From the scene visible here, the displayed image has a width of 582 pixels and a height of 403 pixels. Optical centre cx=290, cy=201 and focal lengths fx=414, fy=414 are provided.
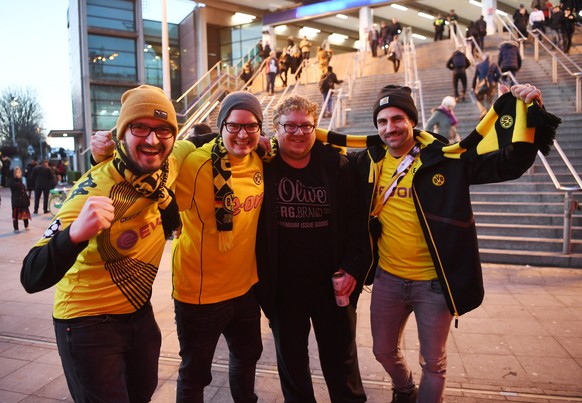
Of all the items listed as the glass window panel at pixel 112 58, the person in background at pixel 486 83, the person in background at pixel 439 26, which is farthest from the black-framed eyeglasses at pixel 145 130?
the glass window panel at pixel 112 58

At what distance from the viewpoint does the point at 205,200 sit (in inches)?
93.1

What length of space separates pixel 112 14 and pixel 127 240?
31.6 metres

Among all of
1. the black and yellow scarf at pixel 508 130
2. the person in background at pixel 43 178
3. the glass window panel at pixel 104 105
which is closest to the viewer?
the black and yellow scarf at pixel 508 130

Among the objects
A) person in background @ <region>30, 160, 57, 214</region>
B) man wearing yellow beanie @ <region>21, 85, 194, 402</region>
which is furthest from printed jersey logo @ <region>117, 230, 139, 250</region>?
person in background @ <region>30, 160, 57, 214</region>

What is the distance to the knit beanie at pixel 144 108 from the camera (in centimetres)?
192

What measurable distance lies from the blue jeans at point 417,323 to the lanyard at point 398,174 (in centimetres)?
45

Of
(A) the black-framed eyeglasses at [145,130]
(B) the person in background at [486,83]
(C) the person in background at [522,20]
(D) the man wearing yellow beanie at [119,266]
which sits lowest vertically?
(D) the man wearing yellow beanie at [119,266]

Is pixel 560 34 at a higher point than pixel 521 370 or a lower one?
higher

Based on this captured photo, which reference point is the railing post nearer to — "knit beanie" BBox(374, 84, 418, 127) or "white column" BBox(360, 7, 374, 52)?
"knit beanie" BBox(374, 84, 418, 127)

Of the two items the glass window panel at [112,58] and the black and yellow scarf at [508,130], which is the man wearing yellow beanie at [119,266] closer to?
the black and yellow scarf at [508,130]

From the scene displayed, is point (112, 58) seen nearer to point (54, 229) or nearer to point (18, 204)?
point (18, 204)

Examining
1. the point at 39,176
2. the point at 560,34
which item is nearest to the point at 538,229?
the point at 560,34

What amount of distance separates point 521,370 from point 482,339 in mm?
567

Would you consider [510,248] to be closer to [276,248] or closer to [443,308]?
[443,308]
